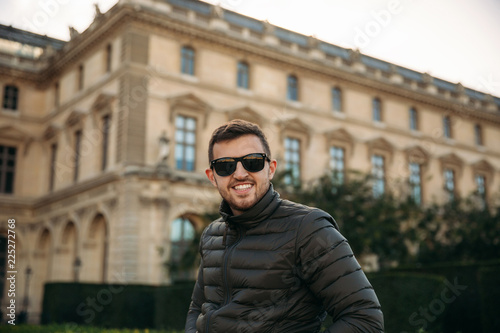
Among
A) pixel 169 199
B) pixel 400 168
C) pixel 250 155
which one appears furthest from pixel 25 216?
pixel 250 155

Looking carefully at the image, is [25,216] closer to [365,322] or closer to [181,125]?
[181,125]

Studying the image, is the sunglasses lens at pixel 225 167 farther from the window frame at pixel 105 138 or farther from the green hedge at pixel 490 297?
the window frame at pixel 105 138

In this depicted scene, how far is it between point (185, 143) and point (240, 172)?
70.2ft

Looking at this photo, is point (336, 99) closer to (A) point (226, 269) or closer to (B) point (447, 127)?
(B) point (447, 127)

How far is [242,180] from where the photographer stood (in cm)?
280

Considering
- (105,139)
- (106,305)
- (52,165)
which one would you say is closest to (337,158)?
(105,139)

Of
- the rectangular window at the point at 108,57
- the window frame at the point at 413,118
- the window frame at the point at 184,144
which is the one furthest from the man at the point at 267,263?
the window frame at the point at 413,118

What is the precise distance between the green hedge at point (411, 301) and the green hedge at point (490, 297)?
1.02 m

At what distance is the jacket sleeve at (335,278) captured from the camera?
2322mm

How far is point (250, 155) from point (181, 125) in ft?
70.7

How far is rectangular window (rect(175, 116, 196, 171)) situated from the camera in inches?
934

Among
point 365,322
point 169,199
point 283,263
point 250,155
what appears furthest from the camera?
point 169,199

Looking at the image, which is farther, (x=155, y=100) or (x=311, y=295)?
(x=155, y=100)

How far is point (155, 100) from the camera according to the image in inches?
920
